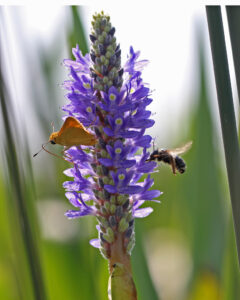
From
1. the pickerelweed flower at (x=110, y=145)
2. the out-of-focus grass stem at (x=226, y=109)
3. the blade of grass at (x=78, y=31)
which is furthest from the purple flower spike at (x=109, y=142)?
the blade of grass at (x=78, y=31)

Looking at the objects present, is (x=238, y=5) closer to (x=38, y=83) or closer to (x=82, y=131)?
(x=82, y=131)

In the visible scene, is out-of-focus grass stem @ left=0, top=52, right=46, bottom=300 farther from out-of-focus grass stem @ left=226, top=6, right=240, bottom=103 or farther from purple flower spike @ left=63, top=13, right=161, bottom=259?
out-of-focus grass stem @ left=226, top=6, right=240, bottom=103

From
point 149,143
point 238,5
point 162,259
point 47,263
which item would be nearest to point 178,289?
point 162,259

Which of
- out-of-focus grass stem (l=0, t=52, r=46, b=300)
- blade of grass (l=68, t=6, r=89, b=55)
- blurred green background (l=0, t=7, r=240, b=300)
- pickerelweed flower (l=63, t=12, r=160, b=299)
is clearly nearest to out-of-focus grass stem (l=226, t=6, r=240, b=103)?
pickerelweed flower (l=63, t=12, r=160, b=299)

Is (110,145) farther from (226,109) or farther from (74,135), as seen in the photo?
(226,109)

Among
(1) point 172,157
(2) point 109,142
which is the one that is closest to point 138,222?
(1) point 172,157
